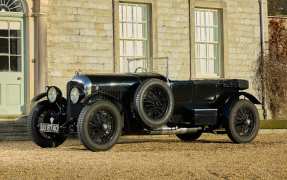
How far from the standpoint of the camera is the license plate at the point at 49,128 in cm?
1010

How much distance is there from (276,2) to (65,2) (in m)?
24.3

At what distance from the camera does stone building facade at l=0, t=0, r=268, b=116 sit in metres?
15.9

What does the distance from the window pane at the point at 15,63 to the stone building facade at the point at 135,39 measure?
128 millimetres

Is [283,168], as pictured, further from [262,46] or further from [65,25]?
[262,46]

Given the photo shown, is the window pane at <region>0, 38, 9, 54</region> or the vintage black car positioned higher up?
the window pane at <region>0, 38, 9, 54</region>

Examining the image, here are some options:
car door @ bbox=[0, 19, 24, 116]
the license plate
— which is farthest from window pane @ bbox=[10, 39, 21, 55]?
the license plate

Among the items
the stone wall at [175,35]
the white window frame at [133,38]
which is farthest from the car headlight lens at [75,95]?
the stone wall at [175,35]

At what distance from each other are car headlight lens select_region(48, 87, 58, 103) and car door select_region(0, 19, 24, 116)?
17.4ft

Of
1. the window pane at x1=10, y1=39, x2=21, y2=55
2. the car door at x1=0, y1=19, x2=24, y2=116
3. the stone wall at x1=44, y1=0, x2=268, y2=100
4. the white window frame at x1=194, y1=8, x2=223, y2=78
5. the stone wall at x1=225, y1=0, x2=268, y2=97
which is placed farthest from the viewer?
the stone wall at x1=225, y1=0, x2=268, y2=97

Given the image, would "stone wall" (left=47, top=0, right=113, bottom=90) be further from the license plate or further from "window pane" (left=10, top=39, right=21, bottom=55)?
the license plate

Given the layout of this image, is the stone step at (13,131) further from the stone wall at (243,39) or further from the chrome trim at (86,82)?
the stone wall at (243,39)

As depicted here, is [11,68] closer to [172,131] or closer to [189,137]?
[189,137]

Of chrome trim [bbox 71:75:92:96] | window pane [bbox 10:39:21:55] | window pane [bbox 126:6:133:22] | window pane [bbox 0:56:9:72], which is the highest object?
window pane [bbox 126:6:133:22]

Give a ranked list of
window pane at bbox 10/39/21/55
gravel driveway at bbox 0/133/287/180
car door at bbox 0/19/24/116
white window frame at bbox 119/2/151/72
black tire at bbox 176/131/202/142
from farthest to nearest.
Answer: white window frame at bbox 119/2/151/72, window pane at bbox 10/39/21/55, car door at bbox 0/19/24/116, black tire at bbox 176/131/202/142, gravel driveway at bbox 0/133/287/180
